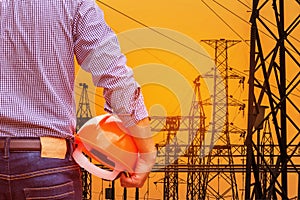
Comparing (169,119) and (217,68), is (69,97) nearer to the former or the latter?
(169,119)

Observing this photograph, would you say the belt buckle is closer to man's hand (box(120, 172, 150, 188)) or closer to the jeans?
the jeans

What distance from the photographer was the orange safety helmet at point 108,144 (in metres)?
1.39

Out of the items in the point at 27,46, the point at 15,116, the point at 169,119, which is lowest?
the point at 15,116

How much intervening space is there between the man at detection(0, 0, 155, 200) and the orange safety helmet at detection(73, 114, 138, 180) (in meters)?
0.03

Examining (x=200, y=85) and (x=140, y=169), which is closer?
(x=140, y=169)

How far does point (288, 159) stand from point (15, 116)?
4413mm

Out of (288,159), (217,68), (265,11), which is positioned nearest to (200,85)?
(217,68)

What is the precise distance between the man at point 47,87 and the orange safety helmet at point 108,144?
27mm

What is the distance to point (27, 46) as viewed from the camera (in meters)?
1.34

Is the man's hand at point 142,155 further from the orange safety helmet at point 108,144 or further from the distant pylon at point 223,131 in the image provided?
the distant pylon at point 223,131

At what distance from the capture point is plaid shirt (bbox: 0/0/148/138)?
4.42 feet

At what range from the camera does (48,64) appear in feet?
4.44

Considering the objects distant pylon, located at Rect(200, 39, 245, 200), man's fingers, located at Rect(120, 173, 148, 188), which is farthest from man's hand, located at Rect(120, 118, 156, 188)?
distant pylon, located at Rect(200, 39, 245, 200)

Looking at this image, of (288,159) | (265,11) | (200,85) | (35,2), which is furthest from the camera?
(200,85)
